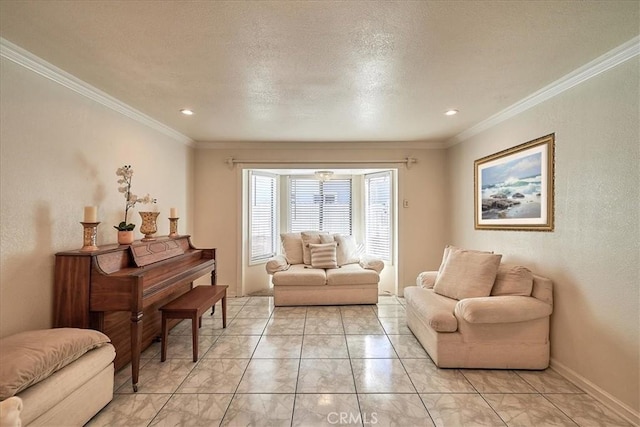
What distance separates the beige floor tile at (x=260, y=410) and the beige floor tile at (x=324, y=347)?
0.62 meters

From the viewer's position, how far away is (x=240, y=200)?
169 inches

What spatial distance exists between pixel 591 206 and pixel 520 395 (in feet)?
4.90

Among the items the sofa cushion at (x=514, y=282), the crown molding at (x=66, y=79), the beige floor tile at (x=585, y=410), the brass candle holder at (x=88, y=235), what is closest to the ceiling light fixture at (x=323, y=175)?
the crown molding at (x=66, y=79)

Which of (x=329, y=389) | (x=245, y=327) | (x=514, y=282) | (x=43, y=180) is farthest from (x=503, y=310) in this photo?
(x=43, y=180)

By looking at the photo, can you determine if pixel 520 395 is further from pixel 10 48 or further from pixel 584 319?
pixel 10 48

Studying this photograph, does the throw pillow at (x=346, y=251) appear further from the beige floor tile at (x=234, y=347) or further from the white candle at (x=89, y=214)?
the white candle at (x=89, y=214)

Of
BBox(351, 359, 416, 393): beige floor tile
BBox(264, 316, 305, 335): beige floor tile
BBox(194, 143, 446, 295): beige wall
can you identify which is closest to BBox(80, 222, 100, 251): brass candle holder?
BBox(264, 316, 305, 335): beige floor tile

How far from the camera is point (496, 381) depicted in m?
2.17

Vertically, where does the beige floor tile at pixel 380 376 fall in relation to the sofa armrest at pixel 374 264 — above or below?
below

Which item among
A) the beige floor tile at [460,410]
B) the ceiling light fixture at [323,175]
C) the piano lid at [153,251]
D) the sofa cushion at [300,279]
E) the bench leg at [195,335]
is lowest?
the beige floor tile at [460,410]

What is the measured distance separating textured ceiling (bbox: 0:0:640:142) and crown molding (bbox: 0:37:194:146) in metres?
0.06

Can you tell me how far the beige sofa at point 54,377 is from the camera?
1312mm

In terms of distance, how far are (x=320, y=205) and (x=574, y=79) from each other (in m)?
3.83

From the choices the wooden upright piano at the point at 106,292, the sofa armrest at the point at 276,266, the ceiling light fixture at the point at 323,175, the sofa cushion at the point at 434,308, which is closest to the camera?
the wooden upright piano at the point at 106,292
